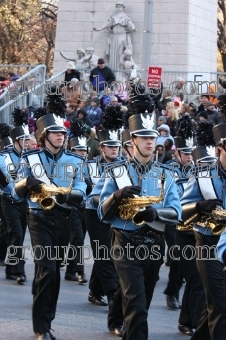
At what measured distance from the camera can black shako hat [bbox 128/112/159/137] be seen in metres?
8.62

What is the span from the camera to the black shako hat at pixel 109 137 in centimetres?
1130

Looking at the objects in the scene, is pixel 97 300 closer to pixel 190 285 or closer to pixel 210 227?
pixel 190 285

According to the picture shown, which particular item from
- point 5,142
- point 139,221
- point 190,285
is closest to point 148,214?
point 139,221

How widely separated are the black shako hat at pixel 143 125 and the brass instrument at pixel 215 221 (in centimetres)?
83

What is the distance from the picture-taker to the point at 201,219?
8.46 metres

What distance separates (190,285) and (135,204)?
1.75 metres

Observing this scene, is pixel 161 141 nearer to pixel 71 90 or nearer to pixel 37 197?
pixel 71 90

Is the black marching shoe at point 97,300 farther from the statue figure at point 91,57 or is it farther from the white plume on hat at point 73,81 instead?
the statue figure at point 91,57

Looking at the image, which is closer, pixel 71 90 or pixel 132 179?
pixel 132 179

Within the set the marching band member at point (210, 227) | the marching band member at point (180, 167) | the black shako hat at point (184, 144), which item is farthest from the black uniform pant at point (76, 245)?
the marching band member at point (210, 227)

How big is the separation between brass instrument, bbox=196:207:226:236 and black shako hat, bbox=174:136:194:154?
3.09 m

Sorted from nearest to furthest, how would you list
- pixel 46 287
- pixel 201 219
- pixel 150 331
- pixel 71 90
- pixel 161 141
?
pixel 201 219 → pixel 46 287 → pixel 150 331 → pixel 161 141 → pixel 71 90

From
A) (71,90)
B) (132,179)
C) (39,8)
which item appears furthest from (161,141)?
(39,8)

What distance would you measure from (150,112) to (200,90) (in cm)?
1448
